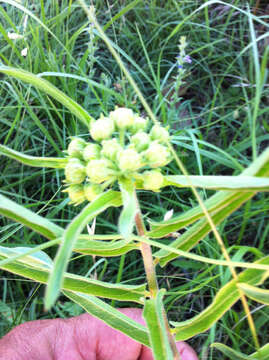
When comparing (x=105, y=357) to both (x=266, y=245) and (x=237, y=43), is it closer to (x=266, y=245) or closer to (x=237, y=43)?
(x=266, y=245)

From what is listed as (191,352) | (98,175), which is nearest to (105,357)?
(191,352)

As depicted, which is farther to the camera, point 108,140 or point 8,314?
point 8,314

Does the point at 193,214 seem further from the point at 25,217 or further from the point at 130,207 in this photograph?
the point at 25,217

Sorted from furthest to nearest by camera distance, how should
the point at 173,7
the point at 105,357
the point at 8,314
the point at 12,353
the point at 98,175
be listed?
the point at 173,7
the point at 8,314
the point at 105,357
the point at 12,353
the point at 98,175

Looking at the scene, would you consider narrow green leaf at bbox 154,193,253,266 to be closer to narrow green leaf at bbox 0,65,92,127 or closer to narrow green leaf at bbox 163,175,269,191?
narrow green leaf at bbox 163,175,269,191

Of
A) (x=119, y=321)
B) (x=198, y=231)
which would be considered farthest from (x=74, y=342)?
(x=198, y=231)

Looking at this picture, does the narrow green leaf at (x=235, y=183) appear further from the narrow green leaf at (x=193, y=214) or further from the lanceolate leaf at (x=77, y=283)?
the lanceolate leaf at (x=77, y=283)
